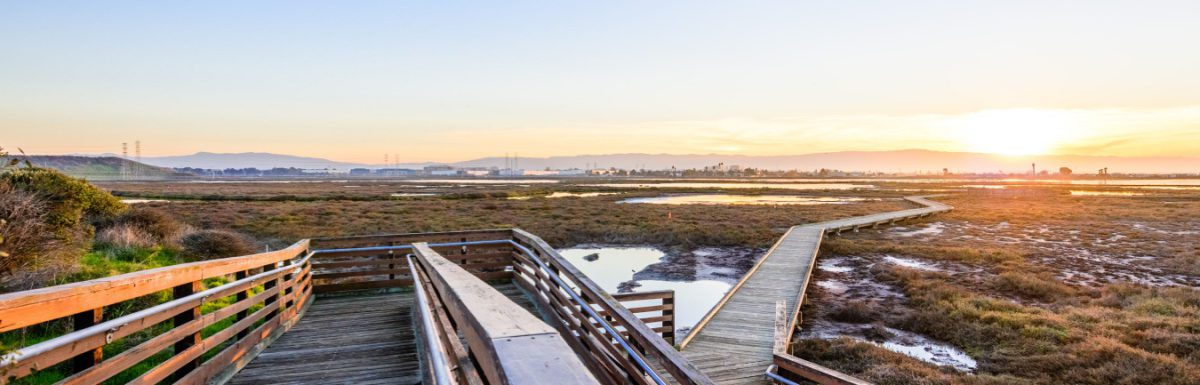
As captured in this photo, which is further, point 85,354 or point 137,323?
point 137,323

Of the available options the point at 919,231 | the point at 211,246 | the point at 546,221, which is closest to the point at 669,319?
the point at 211,246

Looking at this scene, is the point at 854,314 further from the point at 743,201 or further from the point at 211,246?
the point at 743,201

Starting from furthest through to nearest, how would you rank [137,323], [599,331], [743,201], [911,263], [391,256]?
[743,201], [911,263], [391,256], [599,331], [137,323]

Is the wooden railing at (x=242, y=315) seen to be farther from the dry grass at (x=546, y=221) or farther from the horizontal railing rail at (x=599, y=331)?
the dry grass at (x=546, y=221)

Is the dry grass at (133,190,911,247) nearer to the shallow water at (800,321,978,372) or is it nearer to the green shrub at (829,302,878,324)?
the green shrub at (829,302,878,324)

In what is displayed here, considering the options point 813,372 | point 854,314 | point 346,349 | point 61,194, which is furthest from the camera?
point 854,314

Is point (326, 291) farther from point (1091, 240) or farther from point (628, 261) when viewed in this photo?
point (1091, 240)
